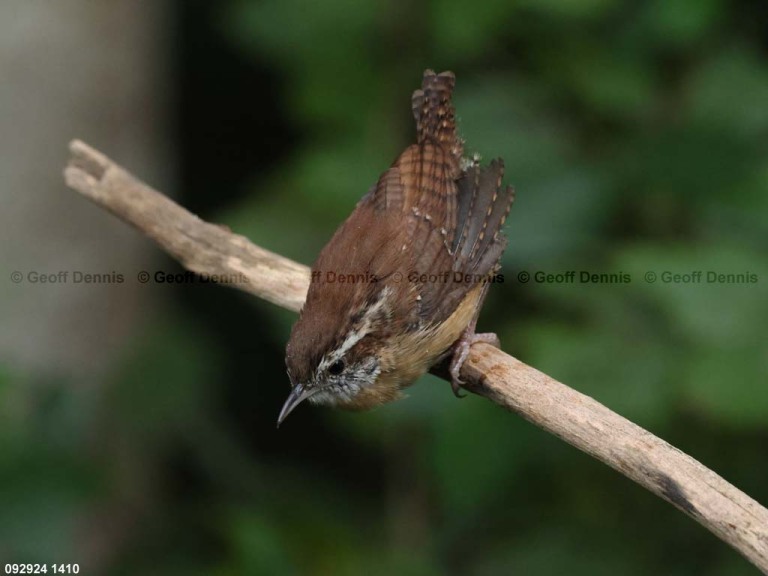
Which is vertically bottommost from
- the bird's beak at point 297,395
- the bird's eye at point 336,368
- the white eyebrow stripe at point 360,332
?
the bird's beak at point 297,395

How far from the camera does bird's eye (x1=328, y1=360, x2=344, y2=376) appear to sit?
3.34 metres

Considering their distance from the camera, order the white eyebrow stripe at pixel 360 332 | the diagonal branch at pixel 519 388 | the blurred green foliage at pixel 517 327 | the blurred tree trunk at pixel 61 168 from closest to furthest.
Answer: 1. the diagonal branch at pixel 519 388
2. the white eyebrow stripe at pixel 360 332
3. the blurred green foliage at pixel 517 327
4. the blurred tree trunk at pixel 61 168

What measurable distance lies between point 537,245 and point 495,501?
1.10 m

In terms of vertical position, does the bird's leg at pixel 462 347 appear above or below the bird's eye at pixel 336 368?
above

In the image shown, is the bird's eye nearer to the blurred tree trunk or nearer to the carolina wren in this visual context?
the carolina wren

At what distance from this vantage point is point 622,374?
12.2 ft

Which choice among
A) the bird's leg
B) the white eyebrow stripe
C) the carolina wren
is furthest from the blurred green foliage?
the white eyebrow stripe

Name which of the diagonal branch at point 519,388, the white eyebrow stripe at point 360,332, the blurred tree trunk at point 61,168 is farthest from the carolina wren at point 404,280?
the blurred tree trunk at point 61,168

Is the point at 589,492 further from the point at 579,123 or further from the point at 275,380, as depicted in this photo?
the point at 275,380

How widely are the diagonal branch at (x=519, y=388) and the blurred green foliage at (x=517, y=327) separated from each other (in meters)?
0.72

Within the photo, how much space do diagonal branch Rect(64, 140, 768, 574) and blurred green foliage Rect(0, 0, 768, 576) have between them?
0.72 metres

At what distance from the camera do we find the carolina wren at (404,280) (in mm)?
3324

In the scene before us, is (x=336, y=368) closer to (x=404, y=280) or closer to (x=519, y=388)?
(x=404, y=280)

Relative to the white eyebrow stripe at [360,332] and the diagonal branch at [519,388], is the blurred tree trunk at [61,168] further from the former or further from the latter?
the white eyebrow stripe at [360,332]
